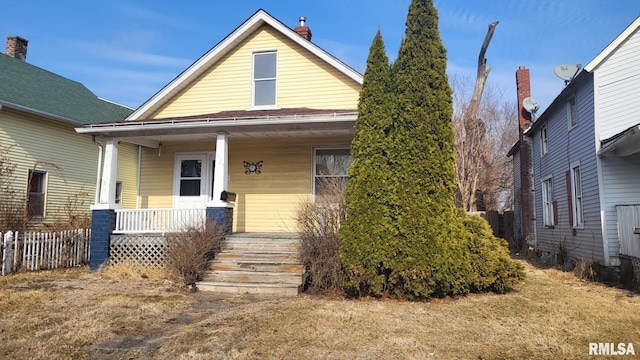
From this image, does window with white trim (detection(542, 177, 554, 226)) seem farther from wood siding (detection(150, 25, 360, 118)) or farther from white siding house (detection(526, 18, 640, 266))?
wood siding (detection(150, 25, 360, 118))

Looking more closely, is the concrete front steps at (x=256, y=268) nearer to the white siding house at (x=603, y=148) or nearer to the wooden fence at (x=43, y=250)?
the wooden fence at (x=43, y=250)

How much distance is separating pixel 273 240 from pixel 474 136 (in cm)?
2082

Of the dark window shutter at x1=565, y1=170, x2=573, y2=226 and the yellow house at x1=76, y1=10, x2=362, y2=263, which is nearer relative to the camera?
the yellow house at x1=76, y1=10, x2=362, y2=263

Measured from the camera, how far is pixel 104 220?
34.4 feet

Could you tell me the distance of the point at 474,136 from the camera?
26.5m

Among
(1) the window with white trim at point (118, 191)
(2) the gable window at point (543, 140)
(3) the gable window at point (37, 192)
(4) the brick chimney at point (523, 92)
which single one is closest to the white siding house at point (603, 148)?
(2) the gable window at point (543, 140)

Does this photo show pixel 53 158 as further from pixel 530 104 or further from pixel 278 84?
pixel 530 104

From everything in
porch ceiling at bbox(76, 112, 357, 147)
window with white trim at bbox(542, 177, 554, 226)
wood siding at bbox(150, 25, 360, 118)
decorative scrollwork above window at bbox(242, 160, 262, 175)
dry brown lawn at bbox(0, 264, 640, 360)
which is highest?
wood siding at bbox(150, 25, 360, 118)

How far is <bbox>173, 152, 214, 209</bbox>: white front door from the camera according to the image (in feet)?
40.1

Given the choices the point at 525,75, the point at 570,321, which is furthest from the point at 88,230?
the point at 525,75

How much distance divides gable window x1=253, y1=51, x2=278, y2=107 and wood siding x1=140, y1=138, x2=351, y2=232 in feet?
4.86

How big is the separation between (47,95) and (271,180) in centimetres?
1017

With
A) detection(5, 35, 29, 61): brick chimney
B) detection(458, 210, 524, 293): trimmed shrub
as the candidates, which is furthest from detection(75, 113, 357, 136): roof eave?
detection(5, 35, 29, 61): brick chimney

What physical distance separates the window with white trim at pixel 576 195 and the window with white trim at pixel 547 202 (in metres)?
2.39
